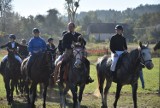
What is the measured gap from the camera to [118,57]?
40.4ft

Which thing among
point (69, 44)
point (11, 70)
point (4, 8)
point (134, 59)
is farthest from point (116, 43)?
point (4, 8)

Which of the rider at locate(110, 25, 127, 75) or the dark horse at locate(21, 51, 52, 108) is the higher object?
the rider at locate(110, 25, 127, 75)

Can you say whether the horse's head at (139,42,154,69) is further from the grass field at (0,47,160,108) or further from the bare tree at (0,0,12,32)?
the bare tree at (0,0,12,32)

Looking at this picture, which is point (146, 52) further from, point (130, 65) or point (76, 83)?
point (76, 83)

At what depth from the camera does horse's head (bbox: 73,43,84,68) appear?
11008 mm

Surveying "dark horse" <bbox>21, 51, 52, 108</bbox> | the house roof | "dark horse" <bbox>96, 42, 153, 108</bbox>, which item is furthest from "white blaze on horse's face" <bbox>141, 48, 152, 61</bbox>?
the house roof

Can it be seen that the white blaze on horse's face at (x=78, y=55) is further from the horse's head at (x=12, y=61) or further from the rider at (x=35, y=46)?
the horse's head at (x=12, y=61)

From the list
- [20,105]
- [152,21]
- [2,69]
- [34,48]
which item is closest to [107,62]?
[34,48]

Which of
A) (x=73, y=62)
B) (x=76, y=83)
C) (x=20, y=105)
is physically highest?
(x=73, y=62)

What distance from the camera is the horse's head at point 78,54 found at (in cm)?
1101

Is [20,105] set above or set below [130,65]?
below

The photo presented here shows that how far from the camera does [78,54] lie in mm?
11094

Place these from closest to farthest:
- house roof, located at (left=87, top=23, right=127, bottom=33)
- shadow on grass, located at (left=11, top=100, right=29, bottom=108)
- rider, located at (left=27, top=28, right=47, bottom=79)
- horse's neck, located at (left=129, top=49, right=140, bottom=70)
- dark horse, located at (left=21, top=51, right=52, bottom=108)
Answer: horse's neck, located at (left=129, top=49, right=140, bottom=70) → dark horse, located at (left=21, top=51, right=52, bottom=108) → rider, located at (left=27, top=28, right=47, bottom=79) → shadow on grass, located at (left=11, top=100, right=29, bottom=108) → house roof, located at (left=87, top=23, right=127, bottom=33)

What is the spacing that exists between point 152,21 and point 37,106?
123 metres
